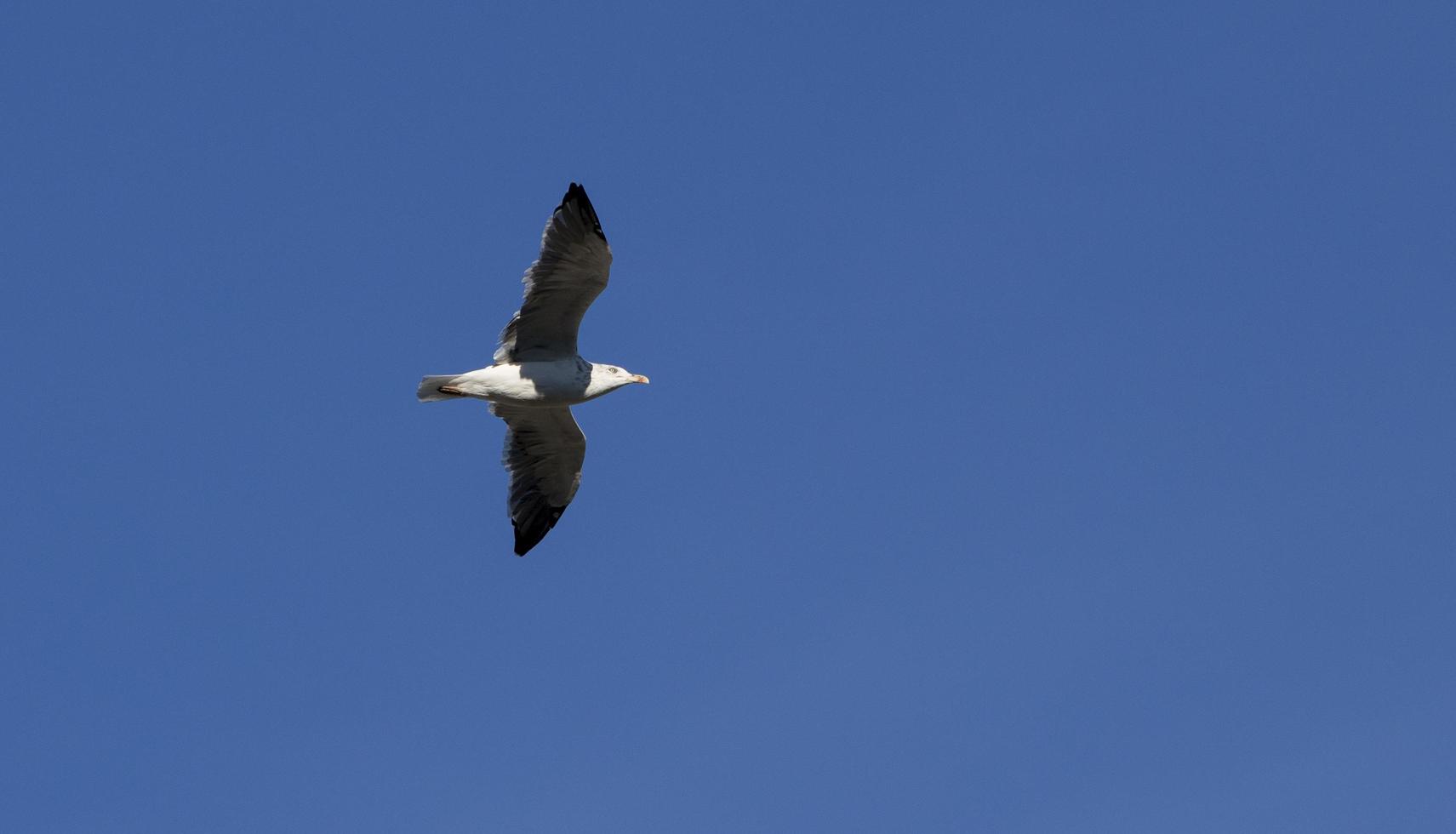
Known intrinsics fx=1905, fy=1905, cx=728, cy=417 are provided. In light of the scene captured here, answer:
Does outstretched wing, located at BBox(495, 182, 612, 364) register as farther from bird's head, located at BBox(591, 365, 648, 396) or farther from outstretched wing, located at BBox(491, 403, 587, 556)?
outstretched wing, located at BBox(491, 403, 587, 556)

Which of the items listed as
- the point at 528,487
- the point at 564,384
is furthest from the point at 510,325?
the point at 528,487

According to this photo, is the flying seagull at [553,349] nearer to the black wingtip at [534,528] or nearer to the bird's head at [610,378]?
the bird's head at [610,378]

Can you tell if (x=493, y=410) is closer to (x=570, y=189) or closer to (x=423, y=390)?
(x=423, y=390)

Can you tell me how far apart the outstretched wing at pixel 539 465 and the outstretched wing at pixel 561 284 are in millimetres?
1868

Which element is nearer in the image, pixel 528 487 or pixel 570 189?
pixel 570 189

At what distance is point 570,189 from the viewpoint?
27.5 metres

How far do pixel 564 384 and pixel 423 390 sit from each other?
2.08m

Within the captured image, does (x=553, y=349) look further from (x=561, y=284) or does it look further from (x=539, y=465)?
(x=539, y=465)

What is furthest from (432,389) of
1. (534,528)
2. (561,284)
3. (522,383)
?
(534,528)

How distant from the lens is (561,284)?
2781cm

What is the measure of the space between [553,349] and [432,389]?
1.89m

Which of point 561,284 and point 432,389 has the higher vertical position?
point 561,284

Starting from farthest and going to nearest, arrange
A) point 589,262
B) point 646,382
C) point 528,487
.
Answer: point 528,487 → point 646,382 → point 589,262

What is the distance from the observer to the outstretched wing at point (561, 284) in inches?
1081
